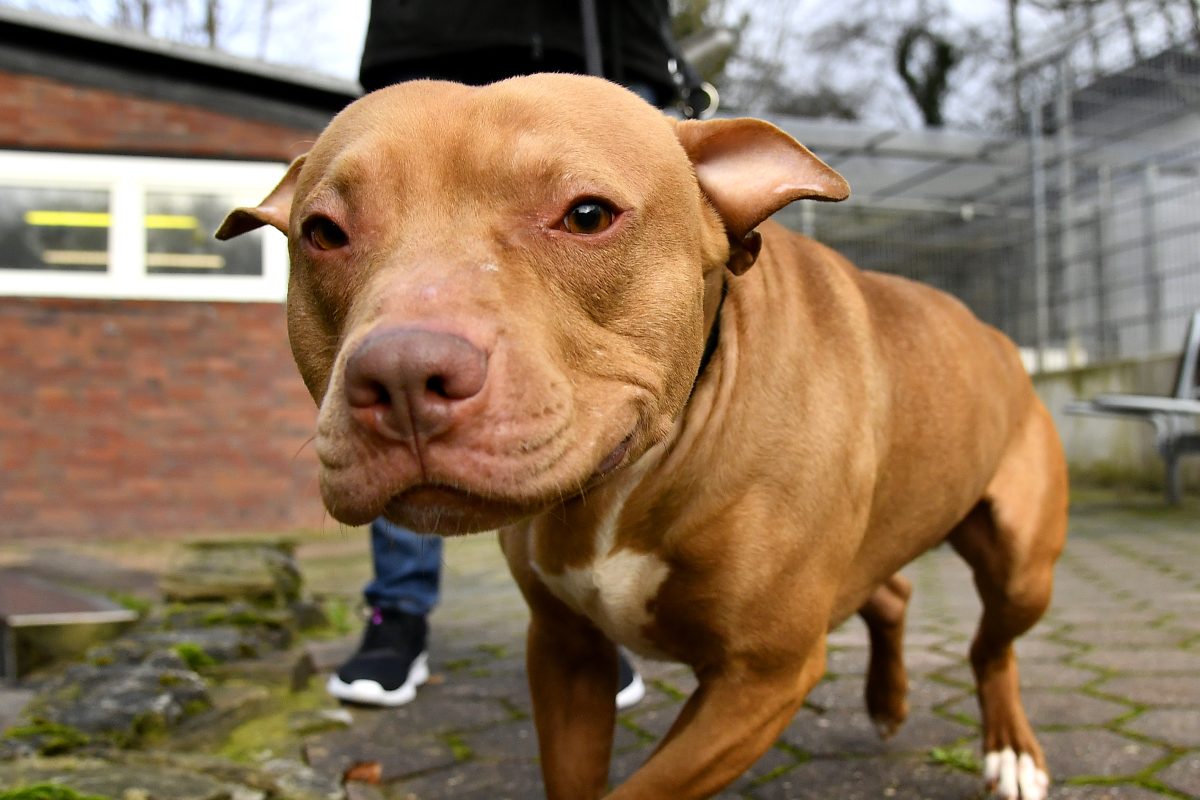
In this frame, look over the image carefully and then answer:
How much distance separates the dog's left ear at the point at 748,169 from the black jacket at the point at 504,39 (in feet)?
3.76

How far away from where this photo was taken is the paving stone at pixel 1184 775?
2.41 m

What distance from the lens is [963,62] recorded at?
65.7 feet

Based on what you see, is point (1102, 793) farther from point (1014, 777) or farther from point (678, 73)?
point (678, 73)

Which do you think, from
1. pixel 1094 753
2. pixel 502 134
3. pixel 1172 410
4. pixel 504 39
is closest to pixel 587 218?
pixel 502 134

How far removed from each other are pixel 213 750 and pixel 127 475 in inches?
260

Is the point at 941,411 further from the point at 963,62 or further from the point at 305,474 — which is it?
the point at 963,62

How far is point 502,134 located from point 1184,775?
2158 mm

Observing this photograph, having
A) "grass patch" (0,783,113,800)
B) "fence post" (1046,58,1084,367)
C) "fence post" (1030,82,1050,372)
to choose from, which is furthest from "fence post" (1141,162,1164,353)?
"grass patch" (0,783,113,800)

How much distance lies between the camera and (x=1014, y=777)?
243cm

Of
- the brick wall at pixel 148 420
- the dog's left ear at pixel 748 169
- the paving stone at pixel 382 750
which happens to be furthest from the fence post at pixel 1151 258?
the dog's left ear at pixel 748 169

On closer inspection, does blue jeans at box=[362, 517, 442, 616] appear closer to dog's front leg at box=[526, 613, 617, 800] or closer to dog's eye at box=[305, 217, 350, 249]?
dog's front leg at box=[526, 613, 617, 800]

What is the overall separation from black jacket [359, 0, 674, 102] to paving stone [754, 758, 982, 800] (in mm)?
1856

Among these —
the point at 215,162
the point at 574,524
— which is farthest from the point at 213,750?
the point at 215,162

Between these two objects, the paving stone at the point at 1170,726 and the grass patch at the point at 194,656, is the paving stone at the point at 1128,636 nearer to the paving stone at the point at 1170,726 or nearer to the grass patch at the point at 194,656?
the paving stone at the point at 1170,726
